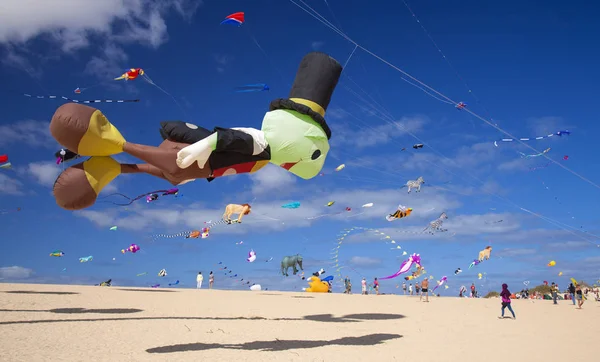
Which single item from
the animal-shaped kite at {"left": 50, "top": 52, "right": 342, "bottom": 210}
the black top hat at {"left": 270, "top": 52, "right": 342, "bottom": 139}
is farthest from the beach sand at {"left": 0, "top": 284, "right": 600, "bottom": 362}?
the black top hat at {"left": 270, "top": 52, "right": 342, "bottom": 139}

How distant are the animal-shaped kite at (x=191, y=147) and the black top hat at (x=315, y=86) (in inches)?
0.9

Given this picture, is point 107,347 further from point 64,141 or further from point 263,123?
point 263,123

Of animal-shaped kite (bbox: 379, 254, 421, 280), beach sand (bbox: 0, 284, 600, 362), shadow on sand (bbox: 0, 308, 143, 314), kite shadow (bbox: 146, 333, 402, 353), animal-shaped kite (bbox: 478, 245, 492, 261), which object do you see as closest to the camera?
beach sand (bbox: 0, 284, 600, 362)

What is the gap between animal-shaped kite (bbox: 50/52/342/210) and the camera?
6.82 m

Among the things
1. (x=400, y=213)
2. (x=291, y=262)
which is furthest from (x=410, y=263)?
(x=291, y=262)

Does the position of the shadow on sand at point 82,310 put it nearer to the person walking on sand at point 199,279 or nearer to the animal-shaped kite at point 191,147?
the animal-shaped kite at point 191,147

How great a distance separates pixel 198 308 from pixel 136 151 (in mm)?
9388

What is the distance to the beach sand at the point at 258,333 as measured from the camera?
8.23 meters

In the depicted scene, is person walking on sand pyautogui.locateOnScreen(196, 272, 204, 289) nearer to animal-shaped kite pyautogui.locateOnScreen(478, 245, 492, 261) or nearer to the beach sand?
the beach sand

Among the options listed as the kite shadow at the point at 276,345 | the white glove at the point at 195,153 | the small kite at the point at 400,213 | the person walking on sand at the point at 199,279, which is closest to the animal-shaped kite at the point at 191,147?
the white glove at the point at 195,153

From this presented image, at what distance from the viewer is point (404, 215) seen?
21.8 metres

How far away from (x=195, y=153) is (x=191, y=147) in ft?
0.38

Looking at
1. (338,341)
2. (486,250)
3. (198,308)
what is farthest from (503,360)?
(486,250)

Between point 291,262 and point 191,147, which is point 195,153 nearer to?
point 191,147
